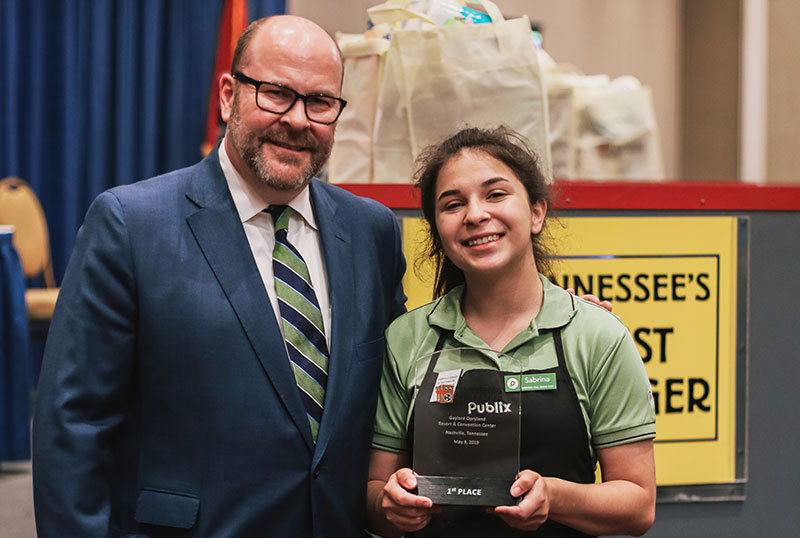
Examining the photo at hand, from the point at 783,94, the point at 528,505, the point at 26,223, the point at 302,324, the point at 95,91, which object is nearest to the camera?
the point at 528,505

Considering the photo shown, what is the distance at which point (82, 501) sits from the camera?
1.28 metres

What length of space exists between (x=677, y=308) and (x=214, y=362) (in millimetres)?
1133

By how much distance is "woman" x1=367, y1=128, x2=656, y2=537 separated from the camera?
48.9 inches

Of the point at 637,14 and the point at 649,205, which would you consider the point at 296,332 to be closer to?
the point at 649,205

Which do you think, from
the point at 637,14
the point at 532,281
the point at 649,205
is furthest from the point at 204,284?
the point at 637,14

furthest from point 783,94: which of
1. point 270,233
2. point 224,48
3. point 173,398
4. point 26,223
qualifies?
point 173,398

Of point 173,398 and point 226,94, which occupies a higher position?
point 226,94

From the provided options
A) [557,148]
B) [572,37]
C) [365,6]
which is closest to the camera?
[557,148]

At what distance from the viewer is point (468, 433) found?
1.21m

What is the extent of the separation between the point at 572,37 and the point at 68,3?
3.57 meters

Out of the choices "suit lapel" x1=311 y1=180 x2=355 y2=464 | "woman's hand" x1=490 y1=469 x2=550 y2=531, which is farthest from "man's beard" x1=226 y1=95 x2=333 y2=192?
"woman's hand" x1=490 y1=469 x2=550 y2=531

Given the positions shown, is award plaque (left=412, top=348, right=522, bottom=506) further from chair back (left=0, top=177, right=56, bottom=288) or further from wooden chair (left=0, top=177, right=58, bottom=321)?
chair back (left=0, top=177, right=56, bottom=288)

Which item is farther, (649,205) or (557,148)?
(557,148)

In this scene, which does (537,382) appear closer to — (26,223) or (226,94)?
(226,94)
